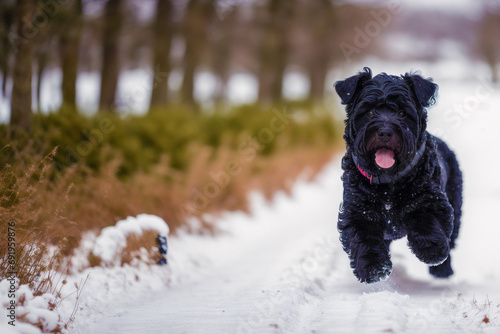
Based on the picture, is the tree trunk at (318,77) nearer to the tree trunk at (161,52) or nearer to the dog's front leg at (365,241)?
the tree trunk at (161,52)

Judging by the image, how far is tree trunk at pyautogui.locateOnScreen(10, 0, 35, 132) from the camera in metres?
6.50

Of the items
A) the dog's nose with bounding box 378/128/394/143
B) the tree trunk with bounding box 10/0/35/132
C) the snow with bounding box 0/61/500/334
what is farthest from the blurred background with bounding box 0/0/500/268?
the dog's nose with bounding box 378/128/394/143

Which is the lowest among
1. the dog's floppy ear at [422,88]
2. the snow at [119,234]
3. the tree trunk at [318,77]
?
the snow at [119,234]

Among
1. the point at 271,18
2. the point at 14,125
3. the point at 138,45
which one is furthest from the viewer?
the point at 138,45

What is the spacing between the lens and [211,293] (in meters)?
4.40

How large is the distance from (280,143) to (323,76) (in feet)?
42.9

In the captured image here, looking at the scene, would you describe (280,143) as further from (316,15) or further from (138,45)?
(316,15)

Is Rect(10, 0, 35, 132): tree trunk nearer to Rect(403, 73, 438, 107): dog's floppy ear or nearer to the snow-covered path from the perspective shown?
the snow-covered path

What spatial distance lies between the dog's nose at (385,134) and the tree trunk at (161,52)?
35.4ft

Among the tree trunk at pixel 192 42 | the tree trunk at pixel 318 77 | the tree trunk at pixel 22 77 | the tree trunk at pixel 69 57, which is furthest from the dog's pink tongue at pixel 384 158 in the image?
the tree trunk at pixel 318 77

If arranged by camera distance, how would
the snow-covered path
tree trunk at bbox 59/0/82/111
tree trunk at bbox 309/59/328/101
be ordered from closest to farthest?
the snow-covered path < tree trunk at bbox 59/0/82/111 < tree trunk at bbox 309/59/328/101

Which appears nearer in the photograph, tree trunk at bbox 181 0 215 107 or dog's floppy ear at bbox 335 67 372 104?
dog's floppy ear at bbox 335 67 372 104

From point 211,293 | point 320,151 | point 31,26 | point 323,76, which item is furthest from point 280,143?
point 323,76

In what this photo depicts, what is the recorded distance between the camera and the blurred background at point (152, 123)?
230 inches
